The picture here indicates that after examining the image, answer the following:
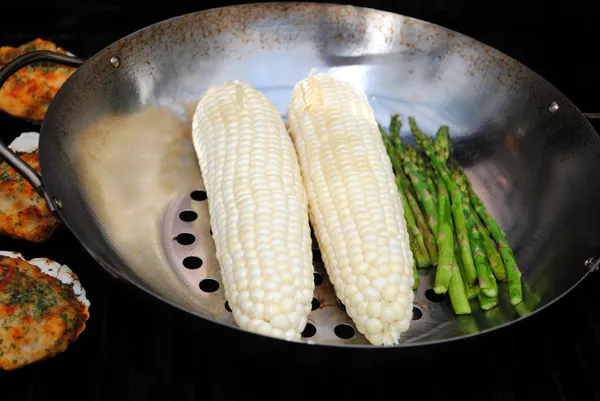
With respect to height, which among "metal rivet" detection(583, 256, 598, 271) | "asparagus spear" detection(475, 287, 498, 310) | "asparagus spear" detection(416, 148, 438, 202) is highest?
"metal rivet" detection(583, 256, 598, 271)

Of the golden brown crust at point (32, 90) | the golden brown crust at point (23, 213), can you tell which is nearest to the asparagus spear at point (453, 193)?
the golden brown crust at point (23, 213)

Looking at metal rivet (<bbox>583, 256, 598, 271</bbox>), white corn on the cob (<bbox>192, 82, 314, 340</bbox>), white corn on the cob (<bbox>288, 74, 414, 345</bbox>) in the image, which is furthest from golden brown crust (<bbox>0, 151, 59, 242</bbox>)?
metal rivet (<bbox>583, 256, 598, 271</bbox>)

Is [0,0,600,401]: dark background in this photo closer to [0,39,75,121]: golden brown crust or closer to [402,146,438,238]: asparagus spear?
[402,146,438,238]: asparagus spear

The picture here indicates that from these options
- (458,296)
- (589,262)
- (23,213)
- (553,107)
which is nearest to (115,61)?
(23,213)

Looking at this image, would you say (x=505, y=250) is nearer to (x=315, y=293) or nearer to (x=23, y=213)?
(x=315, y=293)

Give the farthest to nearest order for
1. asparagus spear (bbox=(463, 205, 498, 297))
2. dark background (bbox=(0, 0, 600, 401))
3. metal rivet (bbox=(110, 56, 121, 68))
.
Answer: metal rivet (bbox=(110, 56, 121, 68)), asparagus spear (bbox=(463, 205, 498, 297)), dark background (bbox=(0, 0, 600, 401))

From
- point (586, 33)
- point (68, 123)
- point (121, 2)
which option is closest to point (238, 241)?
point (68, 123)
